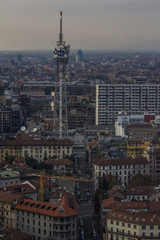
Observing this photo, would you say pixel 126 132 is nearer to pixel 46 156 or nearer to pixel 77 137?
pixel 77 137

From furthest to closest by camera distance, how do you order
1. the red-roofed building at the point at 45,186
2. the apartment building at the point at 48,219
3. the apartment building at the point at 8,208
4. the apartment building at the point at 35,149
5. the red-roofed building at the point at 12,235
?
the apartment building at the point at 35,149
the red-roofed building at the point at 45,186
the apartment building at the point at 8,208
the apartment building at the point at 48,219
the red-roofed building at the point at 12,235

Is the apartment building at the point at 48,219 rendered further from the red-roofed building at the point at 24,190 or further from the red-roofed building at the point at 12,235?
the red-roofed building at the point at 24,190

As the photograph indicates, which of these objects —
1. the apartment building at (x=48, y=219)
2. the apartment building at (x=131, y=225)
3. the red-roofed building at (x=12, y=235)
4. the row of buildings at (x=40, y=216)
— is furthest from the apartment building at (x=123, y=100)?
the red-roofed building at (x=12, y=235)

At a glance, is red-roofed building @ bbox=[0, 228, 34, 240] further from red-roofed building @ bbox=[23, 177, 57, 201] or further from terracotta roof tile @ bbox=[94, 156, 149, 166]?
terracotta roof tile @ bbox=[94, 156, 149, 166]

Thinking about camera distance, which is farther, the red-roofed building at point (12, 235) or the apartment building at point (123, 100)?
the apartment building at point (123, 100)

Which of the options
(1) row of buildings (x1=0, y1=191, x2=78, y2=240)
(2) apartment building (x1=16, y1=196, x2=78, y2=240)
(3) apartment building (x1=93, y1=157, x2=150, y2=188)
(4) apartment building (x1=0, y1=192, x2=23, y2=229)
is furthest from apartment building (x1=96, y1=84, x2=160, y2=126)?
(2) apartment building (x1=16, y1=196, x2=78, y2=240)

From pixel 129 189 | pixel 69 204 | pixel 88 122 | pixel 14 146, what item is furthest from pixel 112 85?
pixel 69 204
